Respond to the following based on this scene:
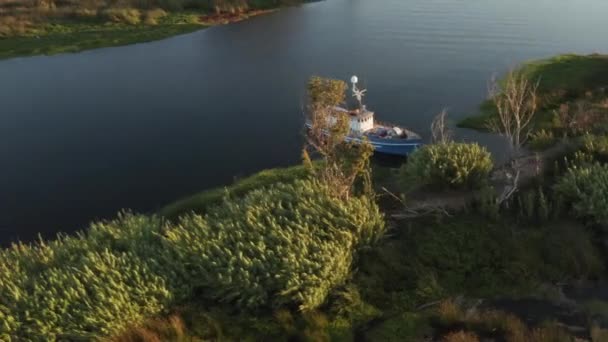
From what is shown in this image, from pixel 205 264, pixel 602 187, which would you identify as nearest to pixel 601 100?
pixel 602 187

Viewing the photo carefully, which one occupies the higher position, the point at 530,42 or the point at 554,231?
the point at 530,42

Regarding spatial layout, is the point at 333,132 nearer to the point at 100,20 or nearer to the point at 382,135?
the point at 382,135

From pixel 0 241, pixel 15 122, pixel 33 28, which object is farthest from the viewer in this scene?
pixel 33 28

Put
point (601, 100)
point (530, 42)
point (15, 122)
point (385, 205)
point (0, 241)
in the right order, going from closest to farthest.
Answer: point (385, 205), point (0, 241), point (601, 100), point (15, 122), point (530, 42)

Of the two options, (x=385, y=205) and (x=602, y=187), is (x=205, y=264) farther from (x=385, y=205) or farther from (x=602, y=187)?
(x=602, y=187)

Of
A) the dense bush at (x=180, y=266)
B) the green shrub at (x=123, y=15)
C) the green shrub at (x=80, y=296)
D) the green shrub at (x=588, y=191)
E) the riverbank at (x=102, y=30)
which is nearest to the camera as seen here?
the green shrub at (x=80, y=296)

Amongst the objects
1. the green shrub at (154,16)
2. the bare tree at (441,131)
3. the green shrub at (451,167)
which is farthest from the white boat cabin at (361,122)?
the green shrub at (154,16)

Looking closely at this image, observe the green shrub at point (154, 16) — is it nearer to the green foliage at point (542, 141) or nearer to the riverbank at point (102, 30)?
the riverbank at point (102, 30)
